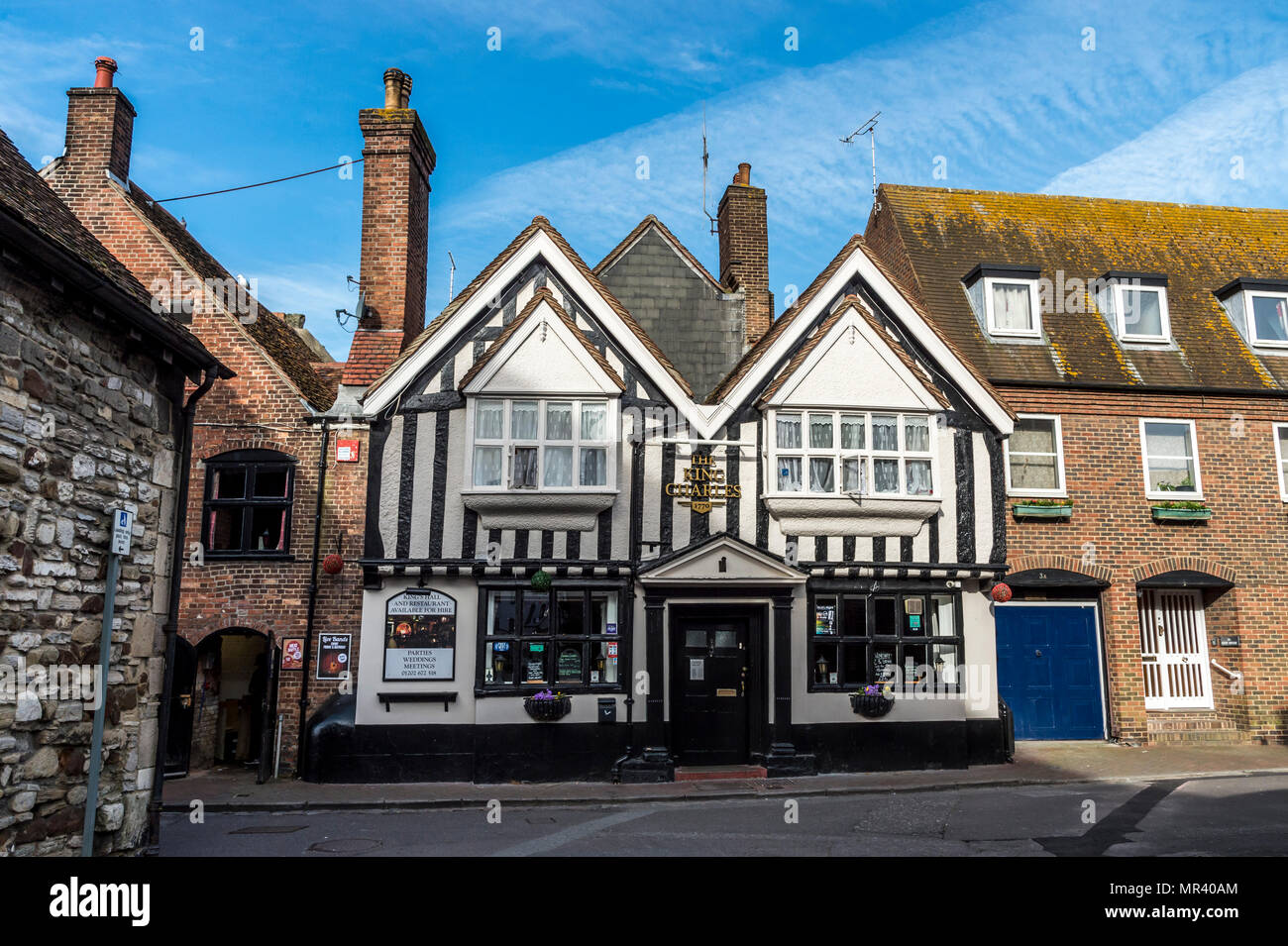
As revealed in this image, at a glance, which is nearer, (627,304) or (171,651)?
(171,651)

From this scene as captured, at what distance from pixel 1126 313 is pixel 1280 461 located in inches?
151

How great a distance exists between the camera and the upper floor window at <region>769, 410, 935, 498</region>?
47.2ft

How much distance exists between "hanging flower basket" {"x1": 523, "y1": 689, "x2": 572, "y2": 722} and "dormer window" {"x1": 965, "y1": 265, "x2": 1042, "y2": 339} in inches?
418

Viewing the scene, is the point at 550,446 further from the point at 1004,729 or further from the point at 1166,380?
the point at 1166,380

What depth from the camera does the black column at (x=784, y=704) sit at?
13.5 m

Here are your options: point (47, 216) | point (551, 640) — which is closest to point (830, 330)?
point (551, 640)

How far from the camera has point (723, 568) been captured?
45.3 feet

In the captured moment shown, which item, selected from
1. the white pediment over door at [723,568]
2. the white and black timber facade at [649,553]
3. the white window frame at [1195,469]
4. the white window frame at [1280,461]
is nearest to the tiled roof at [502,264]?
the white and black timber facade at [649,553]

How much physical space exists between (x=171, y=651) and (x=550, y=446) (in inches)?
242

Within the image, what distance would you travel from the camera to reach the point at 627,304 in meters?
A: 18.7

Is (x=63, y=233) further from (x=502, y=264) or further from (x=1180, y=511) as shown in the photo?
(x=1180, y=511)

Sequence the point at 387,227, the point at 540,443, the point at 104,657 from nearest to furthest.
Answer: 1. the point at 104,657
2. the point at 540,443
3. the point at 387,227
